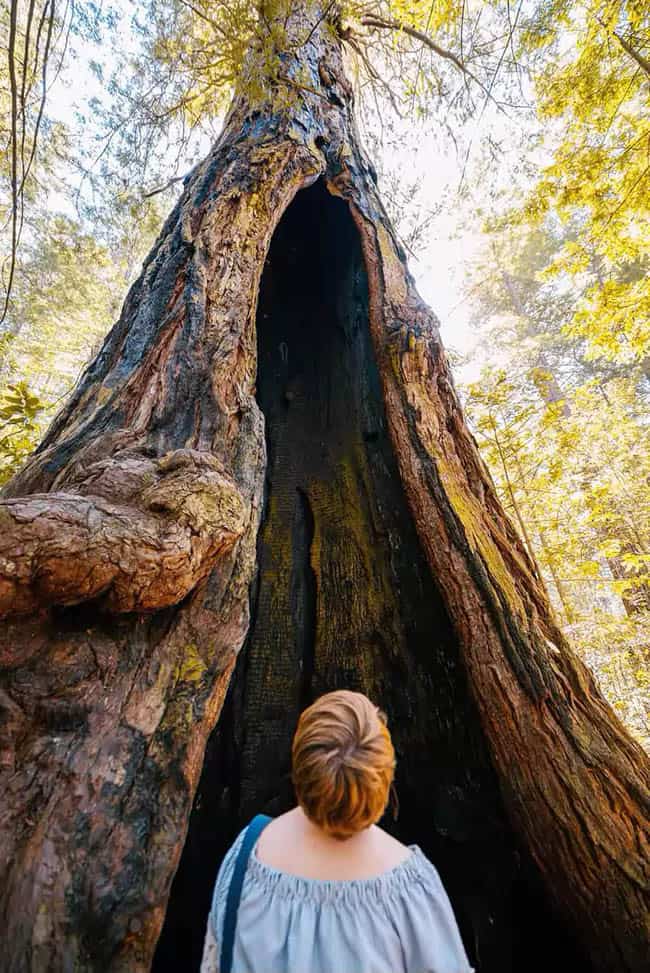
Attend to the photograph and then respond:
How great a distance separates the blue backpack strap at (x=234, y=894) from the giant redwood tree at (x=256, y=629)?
0.61ft

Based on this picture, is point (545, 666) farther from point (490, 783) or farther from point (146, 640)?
point (146, 640)

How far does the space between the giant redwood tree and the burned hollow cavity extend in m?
0.01

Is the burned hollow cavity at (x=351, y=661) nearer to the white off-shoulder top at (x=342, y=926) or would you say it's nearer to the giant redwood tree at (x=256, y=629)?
the giant redwood tree at (x=256, y=629)

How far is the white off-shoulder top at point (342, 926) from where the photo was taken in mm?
970

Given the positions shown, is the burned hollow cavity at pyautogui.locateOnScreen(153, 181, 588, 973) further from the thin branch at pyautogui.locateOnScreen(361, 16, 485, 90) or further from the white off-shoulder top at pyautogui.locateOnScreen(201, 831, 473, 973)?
the thin branch at pyautogui.locateOnScreen(361, 16, 485, 90)

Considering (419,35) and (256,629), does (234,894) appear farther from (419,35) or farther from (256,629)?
(419,35)

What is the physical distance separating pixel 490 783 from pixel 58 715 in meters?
1.81


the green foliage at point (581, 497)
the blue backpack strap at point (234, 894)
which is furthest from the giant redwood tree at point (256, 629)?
the green foliage at point (581, 497)

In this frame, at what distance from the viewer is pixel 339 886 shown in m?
1.04

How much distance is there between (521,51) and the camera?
3.24 m

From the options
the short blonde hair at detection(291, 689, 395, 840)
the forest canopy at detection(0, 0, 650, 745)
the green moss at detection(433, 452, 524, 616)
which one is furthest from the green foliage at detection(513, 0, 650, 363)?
the short blonde hair at detection(291, 689, 395, 840)

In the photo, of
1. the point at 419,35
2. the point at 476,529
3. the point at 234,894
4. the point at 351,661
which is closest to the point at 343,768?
the point at 234,894

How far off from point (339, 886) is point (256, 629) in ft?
5.36

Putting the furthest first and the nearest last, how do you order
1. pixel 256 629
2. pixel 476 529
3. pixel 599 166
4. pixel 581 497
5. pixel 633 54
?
1. pixel 581 497
2. pixel 599 166
3. pixel 633 54
4. pixel 256 629
5. pixel 476 529
